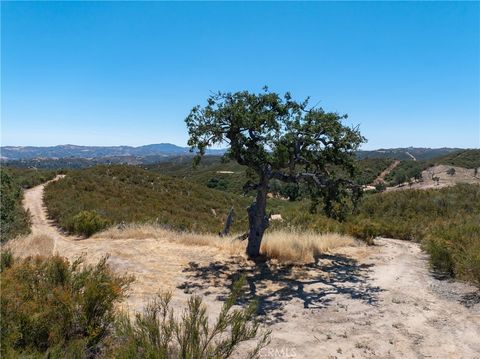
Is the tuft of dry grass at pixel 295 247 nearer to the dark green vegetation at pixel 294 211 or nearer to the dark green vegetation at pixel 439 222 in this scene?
the dark green vegetation at pixel 294 211

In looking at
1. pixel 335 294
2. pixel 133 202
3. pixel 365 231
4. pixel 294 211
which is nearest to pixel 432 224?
pixel 365 231

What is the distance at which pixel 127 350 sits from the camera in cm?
360

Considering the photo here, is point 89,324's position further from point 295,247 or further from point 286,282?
point 295,247

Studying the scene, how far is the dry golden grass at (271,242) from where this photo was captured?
1148cm

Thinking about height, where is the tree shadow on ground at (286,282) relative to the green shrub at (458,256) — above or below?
below

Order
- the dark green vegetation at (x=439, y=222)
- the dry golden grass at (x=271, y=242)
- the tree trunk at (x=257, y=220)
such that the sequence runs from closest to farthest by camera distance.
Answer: the dark green vegetation at (x=439, y=222) < the tree trunk at (x=257, y=220) < the dry golden grass at (x=271, y=242)

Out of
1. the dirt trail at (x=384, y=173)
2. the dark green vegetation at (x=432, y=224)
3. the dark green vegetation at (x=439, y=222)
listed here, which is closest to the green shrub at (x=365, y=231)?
the dark green vegetation at (x=432, y=224)

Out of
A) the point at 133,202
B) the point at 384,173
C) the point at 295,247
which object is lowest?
the point at 133,202

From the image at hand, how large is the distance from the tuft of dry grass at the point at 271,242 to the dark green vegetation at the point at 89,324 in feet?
19.1

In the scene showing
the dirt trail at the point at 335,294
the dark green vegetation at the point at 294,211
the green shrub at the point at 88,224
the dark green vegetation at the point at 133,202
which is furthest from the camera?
the dark green vegetation at the point at 133,202

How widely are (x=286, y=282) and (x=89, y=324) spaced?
17.4 ft

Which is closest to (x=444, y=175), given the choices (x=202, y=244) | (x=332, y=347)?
(x=202, y=244)

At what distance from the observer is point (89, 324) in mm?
5195

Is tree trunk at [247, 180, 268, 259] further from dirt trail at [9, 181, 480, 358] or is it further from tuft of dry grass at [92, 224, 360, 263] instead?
dirt trail at [9, 181, 480, 358]
